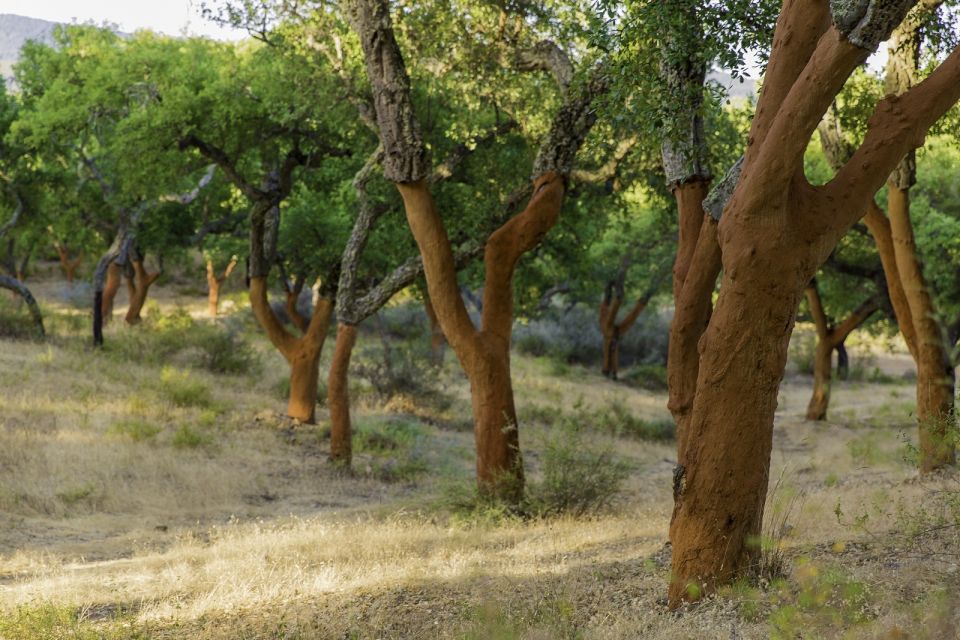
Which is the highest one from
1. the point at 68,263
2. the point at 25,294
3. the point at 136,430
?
the point at 68,263

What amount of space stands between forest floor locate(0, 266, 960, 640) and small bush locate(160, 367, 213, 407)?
0.04m

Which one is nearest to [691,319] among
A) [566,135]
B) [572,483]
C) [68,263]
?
[572,483]

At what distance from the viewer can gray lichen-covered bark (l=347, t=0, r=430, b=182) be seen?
9219 mm

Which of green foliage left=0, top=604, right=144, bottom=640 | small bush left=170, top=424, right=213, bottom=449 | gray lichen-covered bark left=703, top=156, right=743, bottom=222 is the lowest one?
small bush left=170, top=424, right=213, bottom=449

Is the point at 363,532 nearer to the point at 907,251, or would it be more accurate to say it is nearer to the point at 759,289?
the point at 759,289

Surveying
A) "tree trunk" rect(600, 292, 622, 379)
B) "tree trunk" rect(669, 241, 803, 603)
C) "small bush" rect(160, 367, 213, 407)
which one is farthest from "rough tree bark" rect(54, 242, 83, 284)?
"tree trunk" rect(669, 241, 803, 603)

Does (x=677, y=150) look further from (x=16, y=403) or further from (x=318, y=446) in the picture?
(x=16, y=403)

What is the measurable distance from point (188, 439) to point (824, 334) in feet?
47.7

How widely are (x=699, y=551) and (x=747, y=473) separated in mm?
508

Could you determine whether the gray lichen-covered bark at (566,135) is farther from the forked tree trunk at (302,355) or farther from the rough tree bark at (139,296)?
the rough tree bark at (139,296)

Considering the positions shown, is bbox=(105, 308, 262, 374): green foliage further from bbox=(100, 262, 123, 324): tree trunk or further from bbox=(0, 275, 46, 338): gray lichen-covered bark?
bbox=(100, 262, 123, 324): tree trunk

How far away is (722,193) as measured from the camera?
5.59 meters

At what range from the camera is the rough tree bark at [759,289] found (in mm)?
4695

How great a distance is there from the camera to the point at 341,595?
580 centimetres
